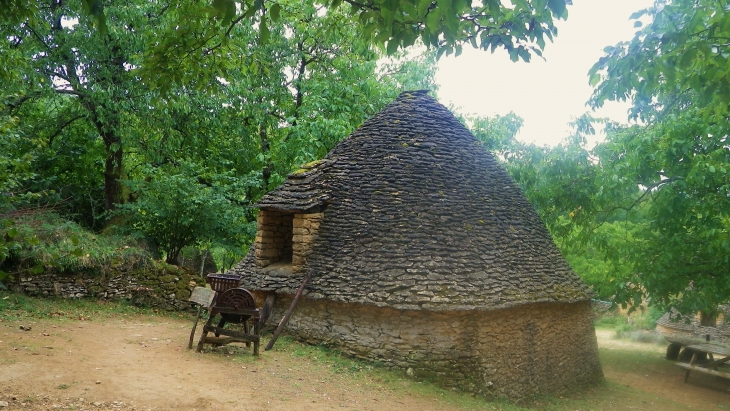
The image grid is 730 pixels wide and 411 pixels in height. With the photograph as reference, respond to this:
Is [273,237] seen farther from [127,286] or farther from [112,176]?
[112,176]

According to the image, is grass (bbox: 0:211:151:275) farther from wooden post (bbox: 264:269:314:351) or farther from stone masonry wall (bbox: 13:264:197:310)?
wooden post (bbox: 264:269:314:351)

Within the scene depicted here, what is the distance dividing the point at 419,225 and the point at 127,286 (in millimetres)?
7135

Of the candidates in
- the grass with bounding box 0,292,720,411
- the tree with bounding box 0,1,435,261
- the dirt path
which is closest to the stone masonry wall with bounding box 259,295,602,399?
the grass with bounding box 0,292,720,411

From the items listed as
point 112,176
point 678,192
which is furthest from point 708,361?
point 112,176

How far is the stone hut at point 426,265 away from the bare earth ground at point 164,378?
67cm

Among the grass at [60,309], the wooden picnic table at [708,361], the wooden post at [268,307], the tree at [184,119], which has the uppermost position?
the tree at [184,119]

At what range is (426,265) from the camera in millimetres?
8359

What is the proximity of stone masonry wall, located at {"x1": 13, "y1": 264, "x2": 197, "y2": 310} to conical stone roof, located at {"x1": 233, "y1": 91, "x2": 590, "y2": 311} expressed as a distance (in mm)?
2995

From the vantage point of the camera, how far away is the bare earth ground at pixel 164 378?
575 centimetres

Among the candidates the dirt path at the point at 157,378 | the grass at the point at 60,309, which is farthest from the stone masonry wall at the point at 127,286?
the dirt path at the point at 157,378

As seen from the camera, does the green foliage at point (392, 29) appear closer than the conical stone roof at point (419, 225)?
Yes

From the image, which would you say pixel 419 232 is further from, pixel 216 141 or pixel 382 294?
pixel 216 141

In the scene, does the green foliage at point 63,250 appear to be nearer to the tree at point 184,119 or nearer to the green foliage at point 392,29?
the tree at point 184,119

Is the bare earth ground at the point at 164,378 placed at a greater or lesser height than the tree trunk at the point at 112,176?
lesser
